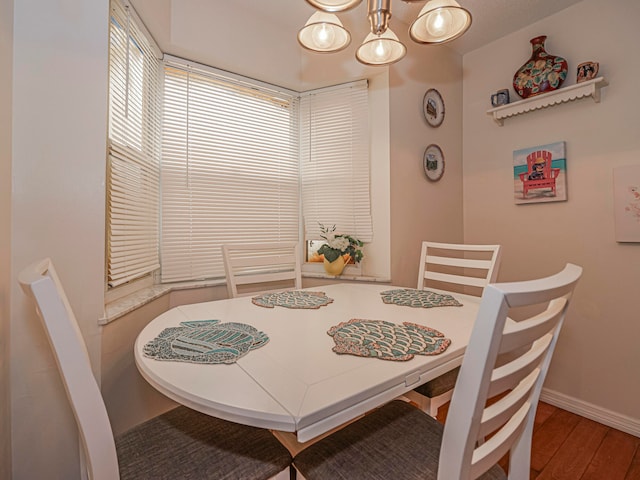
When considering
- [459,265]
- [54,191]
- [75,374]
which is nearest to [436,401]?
[459,265]

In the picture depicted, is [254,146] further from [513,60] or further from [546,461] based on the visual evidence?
[546,461]

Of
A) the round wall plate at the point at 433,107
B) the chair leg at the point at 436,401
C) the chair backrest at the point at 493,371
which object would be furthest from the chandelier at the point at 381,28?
the chair leg at the point at 436,401

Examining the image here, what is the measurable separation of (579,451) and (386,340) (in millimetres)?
1603

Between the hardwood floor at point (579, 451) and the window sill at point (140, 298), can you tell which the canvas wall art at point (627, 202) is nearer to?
the hardwood floor at point (579, 451)

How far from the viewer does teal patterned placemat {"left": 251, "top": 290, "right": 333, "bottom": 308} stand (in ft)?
4.45

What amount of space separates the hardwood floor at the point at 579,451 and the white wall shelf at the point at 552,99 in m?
2.04

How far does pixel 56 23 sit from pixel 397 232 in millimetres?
2026

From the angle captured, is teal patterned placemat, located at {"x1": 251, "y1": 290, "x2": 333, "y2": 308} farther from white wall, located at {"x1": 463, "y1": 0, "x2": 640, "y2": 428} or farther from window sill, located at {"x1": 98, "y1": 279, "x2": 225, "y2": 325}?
white wall, located at {"x1": 463, "y1": 0, "x2": 640, "y2": 428}

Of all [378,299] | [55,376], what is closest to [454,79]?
[378,299]

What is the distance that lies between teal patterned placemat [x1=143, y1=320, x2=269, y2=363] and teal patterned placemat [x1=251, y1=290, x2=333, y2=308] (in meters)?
0.29

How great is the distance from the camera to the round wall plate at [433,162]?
92.0 inches

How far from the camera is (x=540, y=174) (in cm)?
215

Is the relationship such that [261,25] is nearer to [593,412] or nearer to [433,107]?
[433,107]

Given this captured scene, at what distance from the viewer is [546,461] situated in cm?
152
